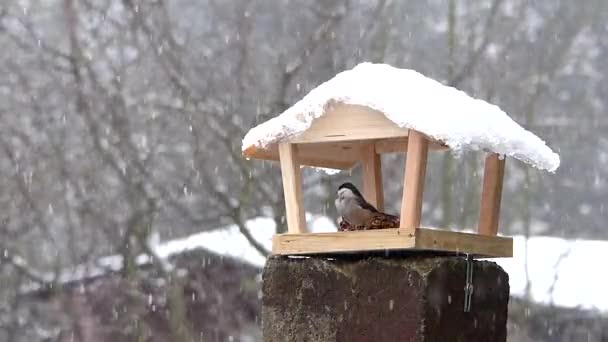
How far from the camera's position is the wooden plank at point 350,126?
2545 mm

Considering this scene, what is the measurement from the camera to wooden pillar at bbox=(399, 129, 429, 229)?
250cm

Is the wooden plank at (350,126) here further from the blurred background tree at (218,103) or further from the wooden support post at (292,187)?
the blurred background tree at (218,103)

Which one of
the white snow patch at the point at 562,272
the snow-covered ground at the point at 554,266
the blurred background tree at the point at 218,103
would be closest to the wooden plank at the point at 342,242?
the snow-covered ground at the point at 554,266

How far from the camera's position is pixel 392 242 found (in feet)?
8.04

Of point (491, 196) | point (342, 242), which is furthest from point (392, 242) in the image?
point (491, 196)

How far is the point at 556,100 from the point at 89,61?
121 inches

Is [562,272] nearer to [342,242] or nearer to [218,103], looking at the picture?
[218,103]

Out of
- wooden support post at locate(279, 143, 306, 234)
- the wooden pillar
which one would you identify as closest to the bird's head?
wooden support post at locate(279, 143, 306, 234)

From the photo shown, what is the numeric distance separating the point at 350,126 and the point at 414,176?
0.21 meters

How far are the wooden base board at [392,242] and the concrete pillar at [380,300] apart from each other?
0.03 m

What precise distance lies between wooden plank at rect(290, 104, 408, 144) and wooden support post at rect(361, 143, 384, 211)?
0.43 metres

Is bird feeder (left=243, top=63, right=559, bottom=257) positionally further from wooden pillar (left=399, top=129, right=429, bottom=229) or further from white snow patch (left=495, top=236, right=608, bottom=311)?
white snow patch (left=495, top=236, right=608, bottom=311)

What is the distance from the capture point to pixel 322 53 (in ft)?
22.4

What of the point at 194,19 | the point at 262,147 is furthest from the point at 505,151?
the point at 194,19
